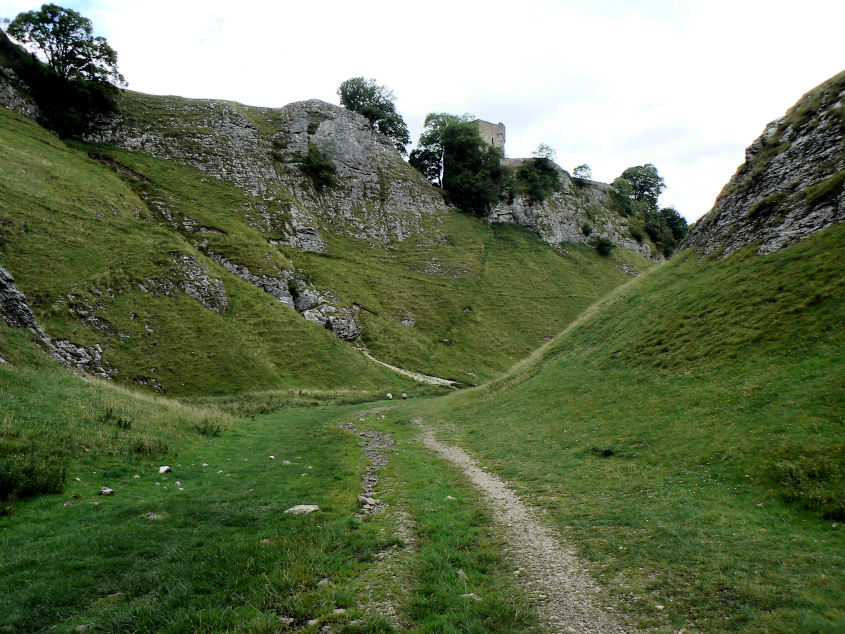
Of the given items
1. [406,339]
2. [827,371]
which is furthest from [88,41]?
[827,371]

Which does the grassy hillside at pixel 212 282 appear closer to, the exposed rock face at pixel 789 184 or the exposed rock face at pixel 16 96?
the exposed rock face at pixel 16 96

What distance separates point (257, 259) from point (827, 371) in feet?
215

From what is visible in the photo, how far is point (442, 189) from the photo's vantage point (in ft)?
404

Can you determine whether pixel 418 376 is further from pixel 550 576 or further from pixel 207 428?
pixel 550 576

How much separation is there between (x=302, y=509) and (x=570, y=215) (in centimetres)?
12812

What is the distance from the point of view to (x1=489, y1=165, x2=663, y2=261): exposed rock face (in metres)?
121

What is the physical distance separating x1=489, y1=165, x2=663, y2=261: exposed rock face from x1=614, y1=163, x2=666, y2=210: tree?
23.3m

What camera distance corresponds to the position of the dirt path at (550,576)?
7309mm

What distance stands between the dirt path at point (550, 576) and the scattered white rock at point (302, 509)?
18.9 ft

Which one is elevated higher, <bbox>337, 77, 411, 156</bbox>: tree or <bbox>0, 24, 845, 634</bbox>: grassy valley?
<bbox>337, 77, 411, 156</bbox>: tree

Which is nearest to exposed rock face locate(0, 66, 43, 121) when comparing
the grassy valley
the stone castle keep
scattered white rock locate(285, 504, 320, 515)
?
the grassy valley

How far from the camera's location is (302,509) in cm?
1305

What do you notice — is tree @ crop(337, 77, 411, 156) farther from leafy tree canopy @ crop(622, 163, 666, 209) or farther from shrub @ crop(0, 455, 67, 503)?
shrub @ crop(0, 455, 67, 503)

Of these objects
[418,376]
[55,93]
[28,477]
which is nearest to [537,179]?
[418,376]
